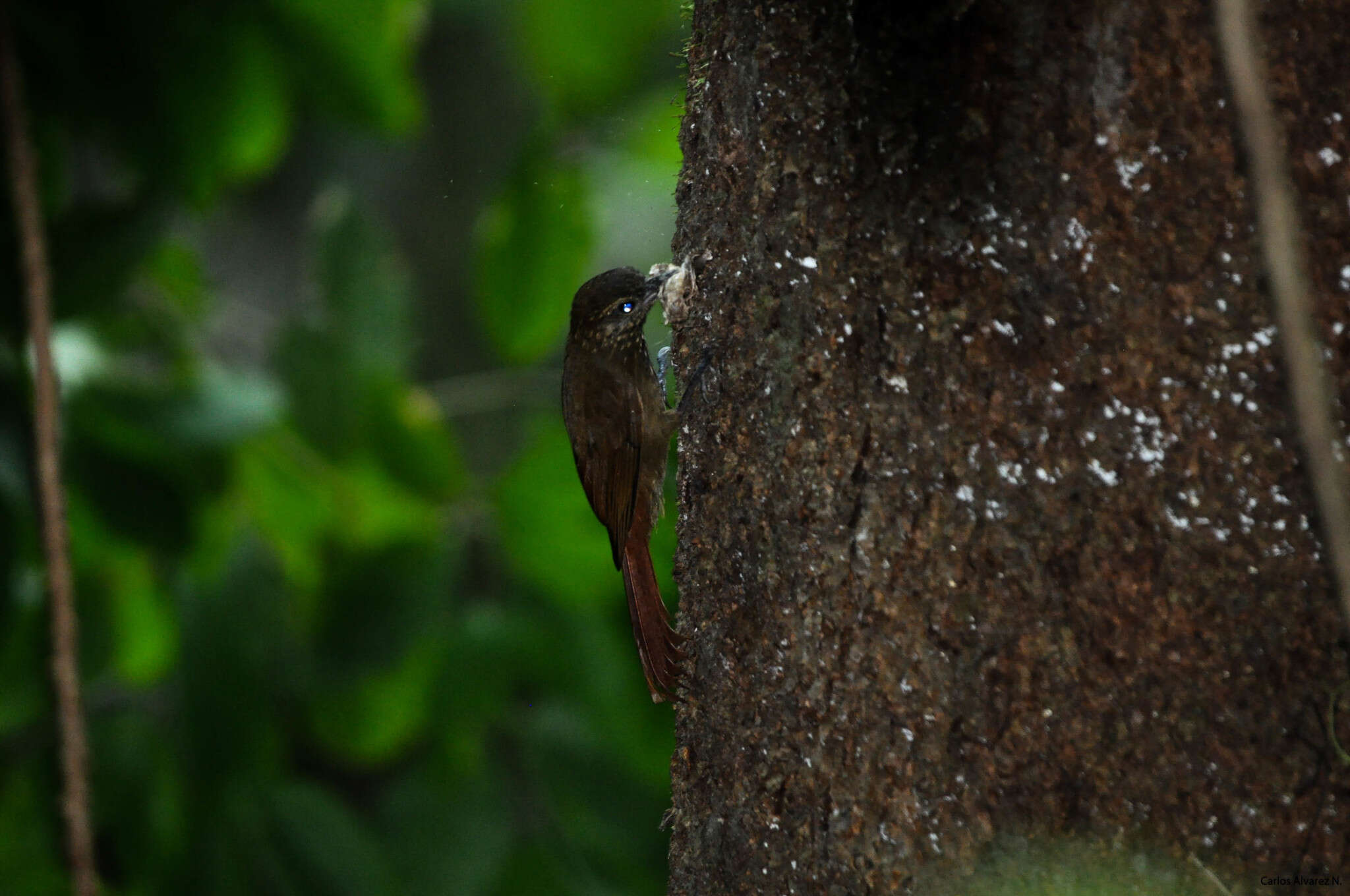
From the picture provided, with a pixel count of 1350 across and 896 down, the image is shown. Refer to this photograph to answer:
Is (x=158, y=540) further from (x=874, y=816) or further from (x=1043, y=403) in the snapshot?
(x=1043, y=403)

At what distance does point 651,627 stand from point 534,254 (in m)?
1.03

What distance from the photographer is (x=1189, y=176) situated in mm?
766

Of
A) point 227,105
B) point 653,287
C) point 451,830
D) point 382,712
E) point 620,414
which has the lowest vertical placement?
point 451,830

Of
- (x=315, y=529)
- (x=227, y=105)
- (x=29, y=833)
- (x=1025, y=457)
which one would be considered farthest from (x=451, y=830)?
(x=1025, y=457)

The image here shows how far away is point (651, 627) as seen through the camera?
4.31ft

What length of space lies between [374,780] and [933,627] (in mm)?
2397

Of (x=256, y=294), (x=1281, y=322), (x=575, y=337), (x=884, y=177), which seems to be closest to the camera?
(x=1281, y=322)

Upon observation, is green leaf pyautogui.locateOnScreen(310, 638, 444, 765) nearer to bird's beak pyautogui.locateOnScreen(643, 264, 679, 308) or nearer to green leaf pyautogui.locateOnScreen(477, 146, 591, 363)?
green leaf pyautogui.locateOnScreen(477, 146, 591, 363)

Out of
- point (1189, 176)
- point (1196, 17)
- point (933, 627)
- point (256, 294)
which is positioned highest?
point (256, 294)

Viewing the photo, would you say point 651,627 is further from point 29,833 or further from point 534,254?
point 29,833

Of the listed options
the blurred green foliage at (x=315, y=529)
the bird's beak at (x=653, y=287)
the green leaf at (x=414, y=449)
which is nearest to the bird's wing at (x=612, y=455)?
the bird's beak at (x=653, y=287)

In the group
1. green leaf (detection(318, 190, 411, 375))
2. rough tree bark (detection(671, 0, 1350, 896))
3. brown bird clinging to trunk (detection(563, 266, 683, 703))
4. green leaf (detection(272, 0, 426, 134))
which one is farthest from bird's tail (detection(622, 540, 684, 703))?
green leaf (detection(272, 0, 426, 134))

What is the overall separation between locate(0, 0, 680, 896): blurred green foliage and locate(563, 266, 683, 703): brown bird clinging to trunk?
242 millimetres

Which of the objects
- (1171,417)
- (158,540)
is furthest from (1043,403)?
(158,540)
